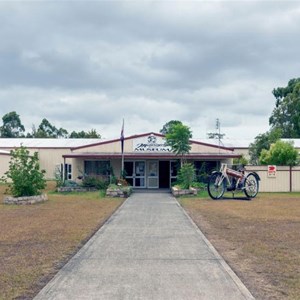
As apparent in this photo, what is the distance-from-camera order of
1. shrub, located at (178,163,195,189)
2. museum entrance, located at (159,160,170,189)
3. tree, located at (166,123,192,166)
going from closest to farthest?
shrub, located at (178,163,195,189), tree, located at (166,123,192,166), museum entrance, located at (159,160,170,189)

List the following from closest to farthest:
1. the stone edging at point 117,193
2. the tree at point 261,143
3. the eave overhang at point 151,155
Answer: the stone edging at point 117,193, the eave overhang at point 151,155, the tree at point 261,143

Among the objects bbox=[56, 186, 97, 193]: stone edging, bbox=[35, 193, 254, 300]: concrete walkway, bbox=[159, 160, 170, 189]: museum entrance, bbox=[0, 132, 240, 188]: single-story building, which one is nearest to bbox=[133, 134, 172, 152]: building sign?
bbox=[0, 132, 240, 188]: single-story building

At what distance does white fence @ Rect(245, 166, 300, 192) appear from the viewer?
3291cm

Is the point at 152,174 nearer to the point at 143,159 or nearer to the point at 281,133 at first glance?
the point at 143,159

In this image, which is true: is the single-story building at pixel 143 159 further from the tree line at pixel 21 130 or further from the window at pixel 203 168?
the tree line at pixel 21 130

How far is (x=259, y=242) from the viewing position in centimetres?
1166

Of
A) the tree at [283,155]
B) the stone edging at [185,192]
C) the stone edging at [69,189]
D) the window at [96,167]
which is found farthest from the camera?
the window at [96,167]

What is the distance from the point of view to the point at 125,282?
25.0 feet

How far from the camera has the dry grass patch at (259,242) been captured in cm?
768

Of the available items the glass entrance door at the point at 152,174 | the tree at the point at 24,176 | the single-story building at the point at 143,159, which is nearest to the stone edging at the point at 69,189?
the single-story building at the point at 143,159

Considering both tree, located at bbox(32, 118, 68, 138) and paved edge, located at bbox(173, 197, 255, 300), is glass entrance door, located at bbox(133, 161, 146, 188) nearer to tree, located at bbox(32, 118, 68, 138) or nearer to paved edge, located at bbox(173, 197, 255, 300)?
paved edge, located at bbox(173, 197, 255, 300)

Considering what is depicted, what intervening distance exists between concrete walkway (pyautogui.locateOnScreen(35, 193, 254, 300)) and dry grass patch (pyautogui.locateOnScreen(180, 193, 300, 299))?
30 cm

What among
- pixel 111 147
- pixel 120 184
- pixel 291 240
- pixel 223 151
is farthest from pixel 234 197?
pixel 291 240

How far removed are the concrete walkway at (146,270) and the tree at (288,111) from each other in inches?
1984
